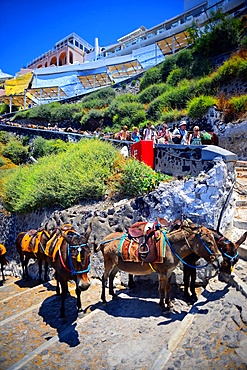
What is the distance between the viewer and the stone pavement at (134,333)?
3379mm

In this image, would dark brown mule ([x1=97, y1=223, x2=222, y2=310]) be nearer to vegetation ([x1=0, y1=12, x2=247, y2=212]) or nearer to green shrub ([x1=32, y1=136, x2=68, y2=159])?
vegetation ([x1=0, y1=12, x2=247, y2=212])

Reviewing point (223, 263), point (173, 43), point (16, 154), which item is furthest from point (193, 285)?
point (173, 43)

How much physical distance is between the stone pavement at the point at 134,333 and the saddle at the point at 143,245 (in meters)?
1.01

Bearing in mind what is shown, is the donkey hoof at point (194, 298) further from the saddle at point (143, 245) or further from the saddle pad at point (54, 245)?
the saddle pad at point (54, 245)

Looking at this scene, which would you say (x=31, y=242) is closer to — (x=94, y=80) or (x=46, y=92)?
(x=94, y=80)

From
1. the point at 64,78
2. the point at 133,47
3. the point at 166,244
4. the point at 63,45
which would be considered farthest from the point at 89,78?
the point at 166,244

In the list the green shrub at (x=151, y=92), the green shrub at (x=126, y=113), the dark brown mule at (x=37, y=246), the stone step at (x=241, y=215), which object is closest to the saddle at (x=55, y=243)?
the dark brown mule at (x=37, y=246)

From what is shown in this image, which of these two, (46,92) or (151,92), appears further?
(46,92)

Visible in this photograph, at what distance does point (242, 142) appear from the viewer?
11.9 metres

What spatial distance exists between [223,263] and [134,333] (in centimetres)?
186

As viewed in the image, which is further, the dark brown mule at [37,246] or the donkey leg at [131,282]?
the dark brown mule at [37,246]

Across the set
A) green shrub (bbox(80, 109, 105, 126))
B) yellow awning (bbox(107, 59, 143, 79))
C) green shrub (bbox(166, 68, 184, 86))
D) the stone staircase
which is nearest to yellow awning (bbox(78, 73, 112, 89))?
yellow awning (bbox(107, 59, 143, 79))

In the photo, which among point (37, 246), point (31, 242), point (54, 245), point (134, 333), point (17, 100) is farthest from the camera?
point (17, 100)

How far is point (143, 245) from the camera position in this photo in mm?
4840
